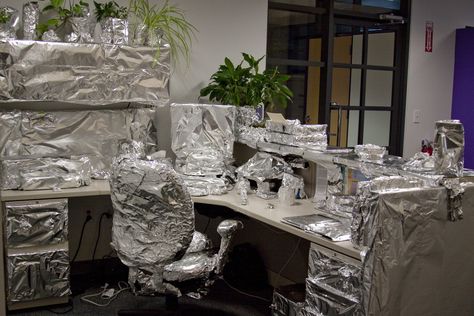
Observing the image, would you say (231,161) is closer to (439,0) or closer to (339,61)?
(339,61)

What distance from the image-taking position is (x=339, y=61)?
467cm

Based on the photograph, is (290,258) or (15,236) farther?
(290,258)

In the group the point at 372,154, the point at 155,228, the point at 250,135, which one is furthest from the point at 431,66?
the point at 155,228

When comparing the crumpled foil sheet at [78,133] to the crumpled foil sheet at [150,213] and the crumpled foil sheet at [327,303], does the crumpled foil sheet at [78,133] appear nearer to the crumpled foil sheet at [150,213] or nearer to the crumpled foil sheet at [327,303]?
the crumpled foil sheet at [150,213]

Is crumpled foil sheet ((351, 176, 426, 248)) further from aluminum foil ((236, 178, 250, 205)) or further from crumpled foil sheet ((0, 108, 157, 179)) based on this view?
crumpled foil sheet ((0, 108, 157, 179))

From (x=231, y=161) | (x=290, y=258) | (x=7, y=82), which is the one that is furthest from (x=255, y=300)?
(x=7, y=82)

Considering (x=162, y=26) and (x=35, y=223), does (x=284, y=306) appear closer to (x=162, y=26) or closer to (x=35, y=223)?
(x=35, y=223)

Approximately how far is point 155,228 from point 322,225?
2.35ft

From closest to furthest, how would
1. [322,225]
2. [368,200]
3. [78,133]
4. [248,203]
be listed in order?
[368,200] → [322,225] → [248,203] → [78,133]

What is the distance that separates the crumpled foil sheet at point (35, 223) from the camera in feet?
9.03

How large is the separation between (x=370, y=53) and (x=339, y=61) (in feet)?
1.35

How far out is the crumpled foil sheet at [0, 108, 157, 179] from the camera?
3.09m

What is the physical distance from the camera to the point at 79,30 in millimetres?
3113

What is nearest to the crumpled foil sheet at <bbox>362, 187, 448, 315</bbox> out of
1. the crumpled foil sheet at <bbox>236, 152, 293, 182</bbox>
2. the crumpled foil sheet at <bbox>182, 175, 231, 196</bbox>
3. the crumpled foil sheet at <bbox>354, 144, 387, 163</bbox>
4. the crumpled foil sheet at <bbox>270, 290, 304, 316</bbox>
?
the crumpled foil sheet at <bbox>354, 144, 387, 163</bbox>
